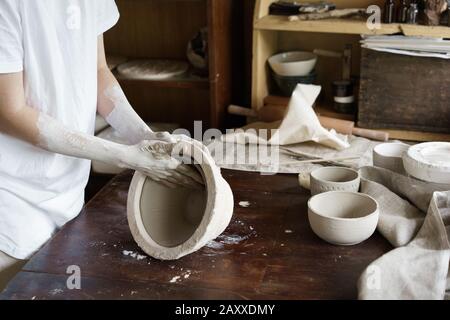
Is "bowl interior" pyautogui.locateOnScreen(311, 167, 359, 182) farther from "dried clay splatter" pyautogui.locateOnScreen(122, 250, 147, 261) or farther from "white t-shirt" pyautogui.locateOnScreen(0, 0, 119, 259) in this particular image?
"white t-shirt" pyautogui.locateOnScreen(0, 0, 119, 259)

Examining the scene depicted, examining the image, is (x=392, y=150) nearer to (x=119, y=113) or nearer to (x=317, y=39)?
(x=119, y=113)

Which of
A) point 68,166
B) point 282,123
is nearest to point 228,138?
point 282,123

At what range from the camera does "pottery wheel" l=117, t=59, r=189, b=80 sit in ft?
7.32

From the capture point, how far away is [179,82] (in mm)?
2186

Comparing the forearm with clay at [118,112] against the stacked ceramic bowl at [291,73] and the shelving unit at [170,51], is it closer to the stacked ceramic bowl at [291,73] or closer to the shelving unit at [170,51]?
the shelving unit at [170,51]

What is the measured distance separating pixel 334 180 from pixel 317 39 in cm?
101

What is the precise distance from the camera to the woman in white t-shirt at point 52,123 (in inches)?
48.4

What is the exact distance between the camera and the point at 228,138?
182 centimetres

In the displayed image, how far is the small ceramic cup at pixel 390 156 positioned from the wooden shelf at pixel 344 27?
47 cm

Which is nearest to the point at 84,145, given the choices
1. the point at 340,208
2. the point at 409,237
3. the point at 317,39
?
the point at 340,208

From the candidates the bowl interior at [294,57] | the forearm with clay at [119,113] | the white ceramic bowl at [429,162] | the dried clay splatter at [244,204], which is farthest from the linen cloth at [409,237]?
the bowl interior at [294,57]
